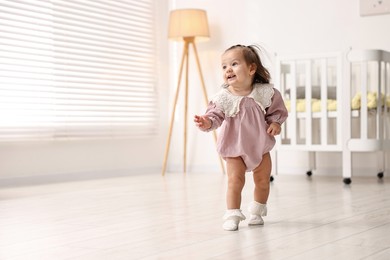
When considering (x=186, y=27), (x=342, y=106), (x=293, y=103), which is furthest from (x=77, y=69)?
(x=342, y=106)

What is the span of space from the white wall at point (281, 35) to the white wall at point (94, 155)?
138 mm

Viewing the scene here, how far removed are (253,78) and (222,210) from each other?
0.54 m

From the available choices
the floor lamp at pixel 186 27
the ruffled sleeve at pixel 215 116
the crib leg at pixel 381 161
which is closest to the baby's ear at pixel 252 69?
the ruffled sleeve at pixel 215 116

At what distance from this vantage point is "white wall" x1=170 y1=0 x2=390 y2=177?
4.26 m

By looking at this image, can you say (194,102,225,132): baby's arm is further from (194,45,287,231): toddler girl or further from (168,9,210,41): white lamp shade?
(168,9,210,41): white lamp shade

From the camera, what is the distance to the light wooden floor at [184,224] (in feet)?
5.28

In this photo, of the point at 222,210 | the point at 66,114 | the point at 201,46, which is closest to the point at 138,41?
the point at 201,46

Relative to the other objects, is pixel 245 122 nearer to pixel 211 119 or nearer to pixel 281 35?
pixel 211 119

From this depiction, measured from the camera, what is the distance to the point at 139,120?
15.5 feet

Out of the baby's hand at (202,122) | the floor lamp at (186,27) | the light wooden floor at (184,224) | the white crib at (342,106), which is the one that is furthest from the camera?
the floor lamp at (186,27)

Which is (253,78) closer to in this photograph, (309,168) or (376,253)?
(376,253)

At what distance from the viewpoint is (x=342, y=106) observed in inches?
144

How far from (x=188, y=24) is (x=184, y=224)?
2.60 m

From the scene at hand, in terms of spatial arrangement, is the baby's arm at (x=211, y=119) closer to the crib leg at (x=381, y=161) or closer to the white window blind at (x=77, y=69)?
the white window blind at (x=77, y=69)
